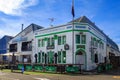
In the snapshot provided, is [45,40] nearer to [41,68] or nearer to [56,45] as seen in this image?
[56,45]

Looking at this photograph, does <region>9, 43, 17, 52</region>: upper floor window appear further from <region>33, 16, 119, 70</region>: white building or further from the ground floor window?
the ground floor window

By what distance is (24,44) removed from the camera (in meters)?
47.2

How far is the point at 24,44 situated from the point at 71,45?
1631 cm

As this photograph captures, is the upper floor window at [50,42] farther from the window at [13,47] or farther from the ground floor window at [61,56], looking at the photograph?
the window at [13,47]

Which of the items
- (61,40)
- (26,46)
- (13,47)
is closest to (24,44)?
(26,46)

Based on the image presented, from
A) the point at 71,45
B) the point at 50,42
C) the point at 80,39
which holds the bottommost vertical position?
the point at 71,45

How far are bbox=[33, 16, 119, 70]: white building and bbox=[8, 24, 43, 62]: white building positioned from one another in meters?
5.69

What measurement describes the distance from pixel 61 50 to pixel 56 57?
1712mm

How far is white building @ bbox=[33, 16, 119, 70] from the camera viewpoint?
33.8 metres

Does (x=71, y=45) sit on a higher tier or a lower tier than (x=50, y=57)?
higher

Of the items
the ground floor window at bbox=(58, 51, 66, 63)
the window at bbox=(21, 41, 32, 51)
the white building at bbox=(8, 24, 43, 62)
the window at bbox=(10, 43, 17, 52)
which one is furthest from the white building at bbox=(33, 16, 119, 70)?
the window at bbox=(10, 43, 17, 52)

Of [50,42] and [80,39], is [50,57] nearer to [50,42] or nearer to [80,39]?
[50,42]

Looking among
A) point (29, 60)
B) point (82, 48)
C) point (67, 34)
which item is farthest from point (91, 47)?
point (29, 60)

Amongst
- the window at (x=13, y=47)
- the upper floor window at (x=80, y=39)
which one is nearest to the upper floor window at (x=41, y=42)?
the upper floor window at (x=80, y=39)
